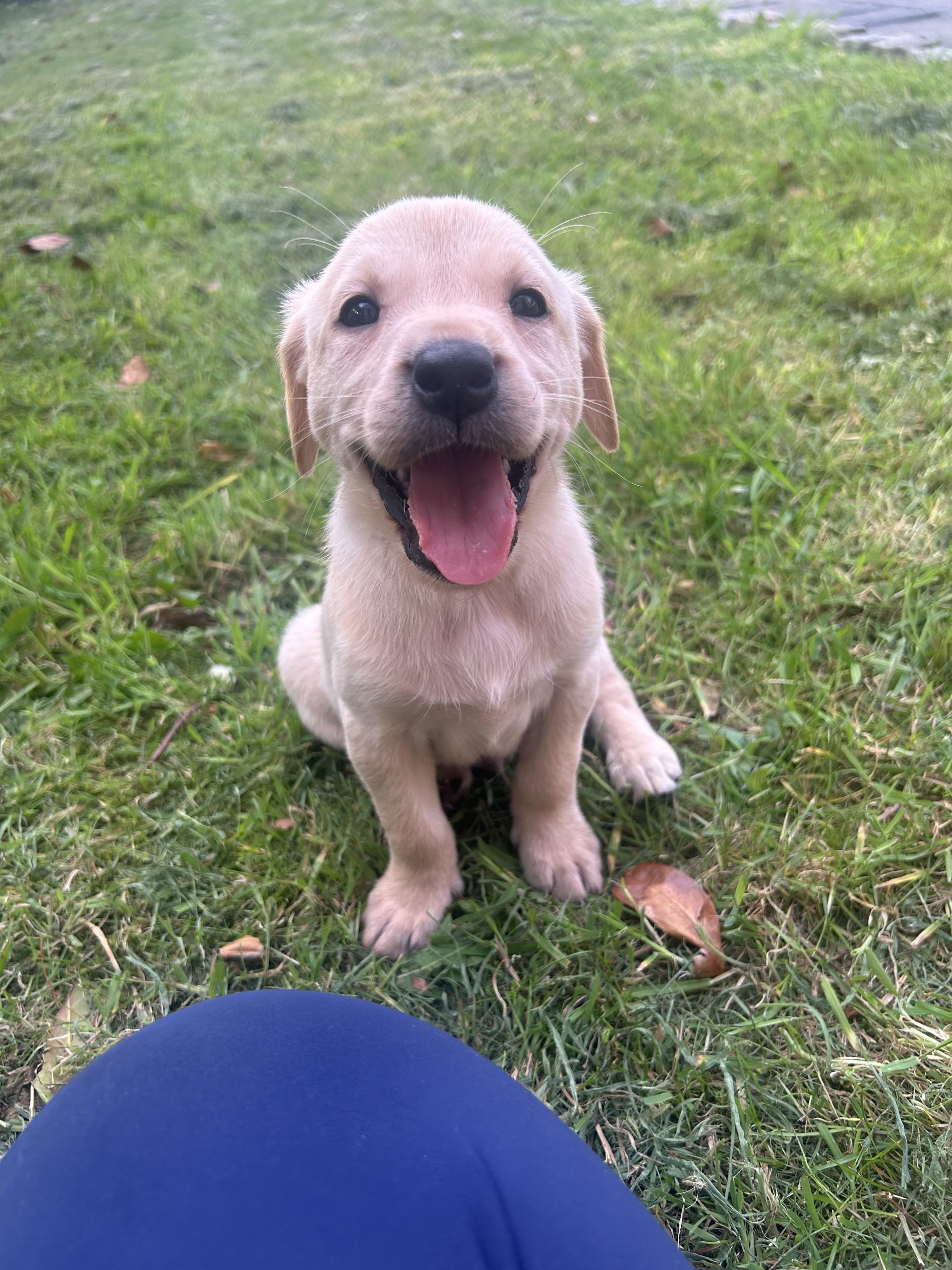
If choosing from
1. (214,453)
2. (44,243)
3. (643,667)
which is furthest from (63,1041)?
(44,243)

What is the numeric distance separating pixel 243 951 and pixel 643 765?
117 cm

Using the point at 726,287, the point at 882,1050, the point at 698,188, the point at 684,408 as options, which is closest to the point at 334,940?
the point at 882,1050

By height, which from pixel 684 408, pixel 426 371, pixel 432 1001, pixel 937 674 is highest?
pixel 426 371

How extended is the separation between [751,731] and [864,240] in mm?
3444

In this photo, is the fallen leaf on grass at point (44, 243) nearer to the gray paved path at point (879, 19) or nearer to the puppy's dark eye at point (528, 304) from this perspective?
the puppy's dark eye at point (528, 304)

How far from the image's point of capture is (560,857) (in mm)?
2186

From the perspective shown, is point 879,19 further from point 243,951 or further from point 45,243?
point 243,951

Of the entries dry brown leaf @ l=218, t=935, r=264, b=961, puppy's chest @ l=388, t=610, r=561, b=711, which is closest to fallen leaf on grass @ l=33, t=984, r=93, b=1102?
dry brown leaf @ l=218, t=935, r=264, b=961

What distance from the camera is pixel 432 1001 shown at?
6.63ft

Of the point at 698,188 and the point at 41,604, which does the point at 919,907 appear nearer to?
the point at 41,604

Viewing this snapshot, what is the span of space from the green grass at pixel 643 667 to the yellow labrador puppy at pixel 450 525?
0.67 feet

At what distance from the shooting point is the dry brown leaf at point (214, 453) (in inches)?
148

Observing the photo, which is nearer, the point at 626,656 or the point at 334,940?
the point at 334,940

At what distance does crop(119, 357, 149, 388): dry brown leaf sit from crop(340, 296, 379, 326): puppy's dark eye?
2.78 metres
